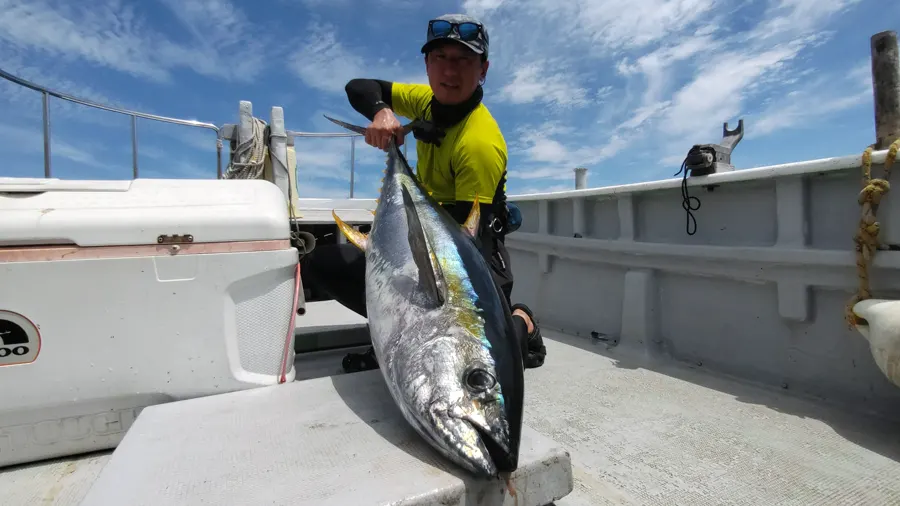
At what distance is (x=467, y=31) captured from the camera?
224 centimetres

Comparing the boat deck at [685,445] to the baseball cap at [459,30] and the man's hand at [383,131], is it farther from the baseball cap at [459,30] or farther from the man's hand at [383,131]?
the baseball cap at [459,30]

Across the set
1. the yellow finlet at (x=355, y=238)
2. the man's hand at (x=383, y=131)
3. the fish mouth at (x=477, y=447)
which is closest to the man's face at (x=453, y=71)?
the man's hand at (x=383, y=131)

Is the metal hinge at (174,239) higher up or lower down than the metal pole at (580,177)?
lower down

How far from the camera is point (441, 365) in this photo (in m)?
1.19

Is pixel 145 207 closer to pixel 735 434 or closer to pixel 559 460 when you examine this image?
pixel 559 460

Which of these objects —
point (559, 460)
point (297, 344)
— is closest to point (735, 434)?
point (559, 460)

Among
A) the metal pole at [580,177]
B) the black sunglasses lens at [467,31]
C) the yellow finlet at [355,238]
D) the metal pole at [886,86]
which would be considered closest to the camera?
the yellow finlet at [355,238]

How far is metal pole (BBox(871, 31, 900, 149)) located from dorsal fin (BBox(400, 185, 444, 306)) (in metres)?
2.19

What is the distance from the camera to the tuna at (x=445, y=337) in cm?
107

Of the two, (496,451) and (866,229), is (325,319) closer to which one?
(496,451)

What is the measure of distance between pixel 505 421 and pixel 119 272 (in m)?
1.27

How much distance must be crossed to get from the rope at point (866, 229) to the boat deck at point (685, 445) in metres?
0.54

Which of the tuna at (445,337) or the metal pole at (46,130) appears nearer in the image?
the tuna at (445,337)

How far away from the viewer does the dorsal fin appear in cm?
143
